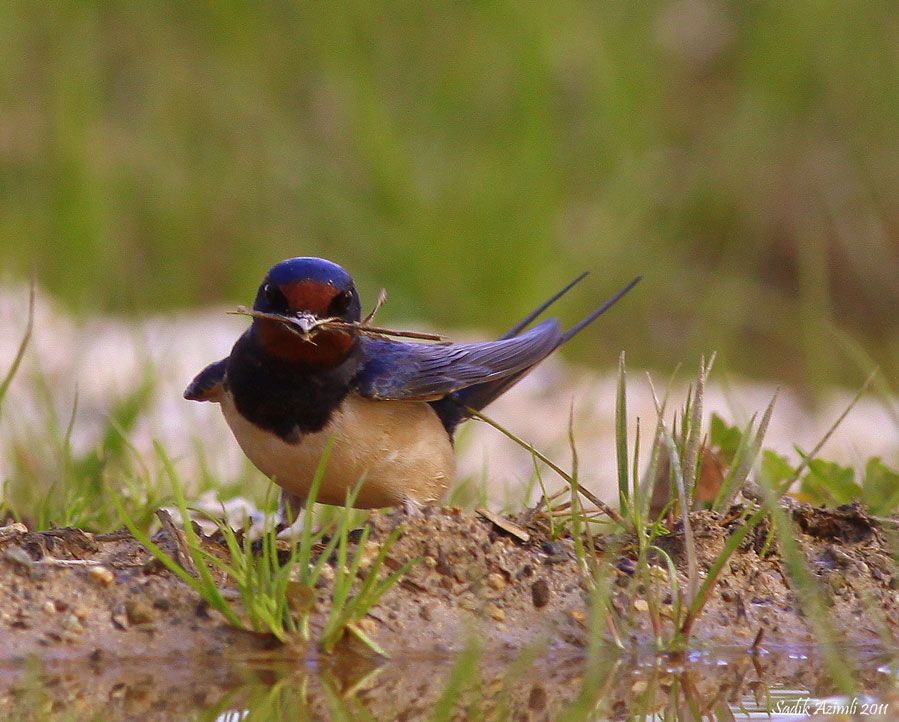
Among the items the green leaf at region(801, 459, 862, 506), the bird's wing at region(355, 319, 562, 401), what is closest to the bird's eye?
the bird's wing at region(355, 319, 562, 401)

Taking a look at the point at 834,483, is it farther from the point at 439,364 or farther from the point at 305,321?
the point at 305,321

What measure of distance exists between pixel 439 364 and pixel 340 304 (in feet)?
1.51

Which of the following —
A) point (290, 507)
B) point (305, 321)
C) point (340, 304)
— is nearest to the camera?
point (305, 321)

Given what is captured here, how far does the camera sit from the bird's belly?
357 centimetres

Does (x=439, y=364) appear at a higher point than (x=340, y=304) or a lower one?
lower

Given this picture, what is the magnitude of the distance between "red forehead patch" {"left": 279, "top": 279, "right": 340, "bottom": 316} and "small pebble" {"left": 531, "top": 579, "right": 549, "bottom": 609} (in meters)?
0.82

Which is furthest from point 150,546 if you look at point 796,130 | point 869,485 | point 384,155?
point 796,130

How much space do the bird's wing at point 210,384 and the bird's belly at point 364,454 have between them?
0.09m

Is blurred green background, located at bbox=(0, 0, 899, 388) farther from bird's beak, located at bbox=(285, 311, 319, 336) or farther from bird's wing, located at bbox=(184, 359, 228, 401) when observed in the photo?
bird's beak, located at bbox=(285, 311, 319, 336)

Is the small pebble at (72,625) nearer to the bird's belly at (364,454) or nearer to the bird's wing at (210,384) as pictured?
the bird's belly at (364,454)

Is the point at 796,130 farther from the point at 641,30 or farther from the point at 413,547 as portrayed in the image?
the point at 413,547

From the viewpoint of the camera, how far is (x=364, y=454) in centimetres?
363

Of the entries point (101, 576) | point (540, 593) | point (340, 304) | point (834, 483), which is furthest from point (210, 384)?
point (834, 483)

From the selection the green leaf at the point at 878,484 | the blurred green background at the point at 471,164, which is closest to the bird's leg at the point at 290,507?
the green leaf at the point at 878,484
